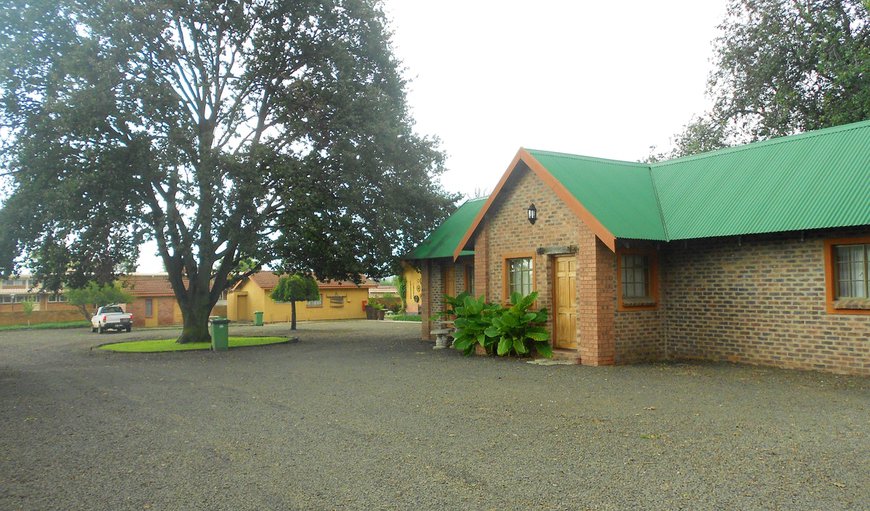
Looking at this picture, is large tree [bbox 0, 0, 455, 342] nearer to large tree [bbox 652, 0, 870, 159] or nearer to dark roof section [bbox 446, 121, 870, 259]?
dark roof section [bbox 446, 121, 870, 259]

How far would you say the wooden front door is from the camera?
50.5 feet

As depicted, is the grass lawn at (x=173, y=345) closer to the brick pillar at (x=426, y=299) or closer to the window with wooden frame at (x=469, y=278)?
the brick pillar at (x=426, y=299)

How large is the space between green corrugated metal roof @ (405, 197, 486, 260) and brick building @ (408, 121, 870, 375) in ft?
13.7

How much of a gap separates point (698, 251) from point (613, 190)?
243 centimetres

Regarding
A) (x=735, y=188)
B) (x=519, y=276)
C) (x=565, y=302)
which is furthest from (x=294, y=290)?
(x=735, y=188)

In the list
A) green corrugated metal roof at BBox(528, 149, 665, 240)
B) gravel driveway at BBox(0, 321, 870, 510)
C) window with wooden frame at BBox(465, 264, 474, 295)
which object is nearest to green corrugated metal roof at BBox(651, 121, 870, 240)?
green corrugated metal roof at BBox(528, 149, 665, 240)

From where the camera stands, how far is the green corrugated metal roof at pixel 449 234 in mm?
22016

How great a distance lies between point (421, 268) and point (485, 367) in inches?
372

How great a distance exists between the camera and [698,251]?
14719 millimetres

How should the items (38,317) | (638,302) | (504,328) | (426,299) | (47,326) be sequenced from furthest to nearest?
(38,317) < (47,326) < (426,299) < (504,328) < (638,302)

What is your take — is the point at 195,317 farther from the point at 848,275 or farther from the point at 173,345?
the point at 848,275

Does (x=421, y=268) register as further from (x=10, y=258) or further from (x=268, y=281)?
(x=268, y=281)

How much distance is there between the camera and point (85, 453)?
24.0 feet

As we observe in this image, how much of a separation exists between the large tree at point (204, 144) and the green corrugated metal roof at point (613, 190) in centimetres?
787
